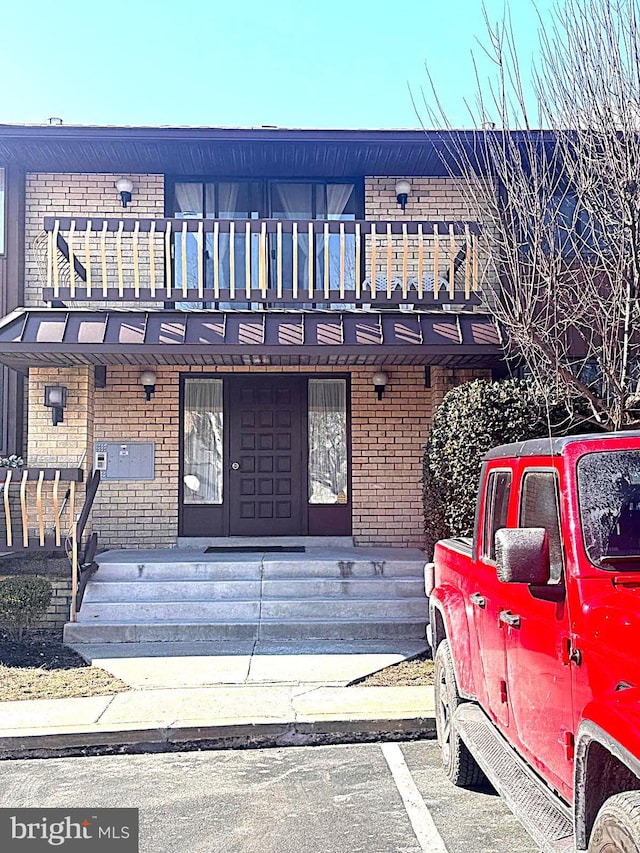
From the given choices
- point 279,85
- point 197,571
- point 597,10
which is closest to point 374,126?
point 279,85

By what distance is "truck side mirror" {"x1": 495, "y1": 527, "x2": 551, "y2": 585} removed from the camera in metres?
3.04

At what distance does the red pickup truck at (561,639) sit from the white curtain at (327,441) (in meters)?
6.99

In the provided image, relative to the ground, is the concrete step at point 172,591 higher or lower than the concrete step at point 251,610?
higher

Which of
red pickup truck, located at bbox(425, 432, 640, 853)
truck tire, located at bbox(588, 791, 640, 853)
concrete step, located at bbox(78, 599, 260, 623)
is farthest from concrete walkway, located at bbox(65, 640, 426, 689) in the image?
truck tire, located at bbox(588, 791, 640, 853)

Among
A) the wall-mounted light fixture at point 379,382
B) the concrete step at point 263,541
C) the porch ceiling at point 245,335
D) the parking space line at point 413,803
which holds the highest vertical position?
the porch ceiling at point 245,335

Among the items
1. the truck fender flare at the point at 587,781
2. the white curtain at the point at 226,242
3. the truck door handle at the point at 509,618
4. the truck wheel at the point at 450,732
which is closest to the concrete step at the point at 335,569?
the white curtain at the point at 226,242

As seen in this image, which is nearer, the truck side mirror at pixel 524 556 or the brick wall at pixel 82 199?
the truck side mirror at pixel 524 556

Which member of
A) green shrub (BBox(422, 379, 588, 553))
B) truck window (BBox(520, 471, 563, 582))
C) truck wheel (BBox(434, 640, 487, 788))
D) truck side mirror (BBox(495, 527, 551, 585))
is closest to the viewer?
truck side mirror (BBox(495, 527, 551, 585))

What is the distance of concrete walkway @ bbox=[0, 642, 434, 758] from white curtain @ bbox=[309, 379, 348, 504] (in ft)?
13.2

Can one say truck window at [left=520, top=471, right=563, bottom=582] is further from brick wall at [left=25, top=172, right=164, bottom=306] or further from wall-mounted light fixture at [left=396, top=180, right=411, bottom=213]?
brick wall at [left=25, top=172, right=164, bottom=306]

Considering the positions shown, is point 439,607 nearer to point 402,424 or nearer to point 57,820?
point 57,820

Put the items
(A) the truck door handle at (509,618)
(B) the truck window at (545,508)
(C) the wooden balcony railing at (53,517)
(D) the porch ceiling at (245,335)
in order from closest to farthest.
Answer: (B) the truck window at (545,508)
(A) the truck door handle at (509,618)
(C) the wooden balcony railing at (53,517)
(D) the porch ceiling at (245,335)

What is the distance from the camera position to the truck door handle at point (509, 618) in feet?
11.6

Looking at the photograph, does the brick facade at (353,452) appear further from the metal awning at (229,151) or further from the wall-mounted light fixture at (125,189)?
the metal awning at (229,151)
